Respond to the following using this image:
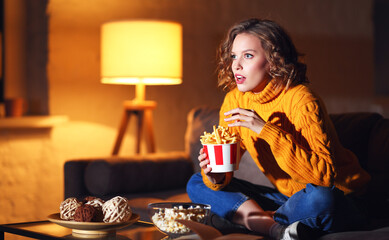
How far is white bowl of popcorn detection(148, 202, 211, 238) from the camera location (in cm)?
153

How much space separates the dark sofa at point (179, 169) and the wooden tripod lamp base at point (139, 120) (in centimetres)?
57

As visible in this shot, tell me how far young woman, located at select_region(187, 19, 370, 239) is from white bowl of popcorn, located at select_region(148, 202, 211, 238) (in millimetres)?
239

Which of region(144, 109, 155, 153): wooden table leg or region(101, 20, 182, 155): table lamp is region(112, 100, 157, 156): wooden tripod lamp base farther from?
region(101, 20, 182, 155): table lamp

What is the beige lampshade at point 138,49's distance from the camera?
10.4 feet

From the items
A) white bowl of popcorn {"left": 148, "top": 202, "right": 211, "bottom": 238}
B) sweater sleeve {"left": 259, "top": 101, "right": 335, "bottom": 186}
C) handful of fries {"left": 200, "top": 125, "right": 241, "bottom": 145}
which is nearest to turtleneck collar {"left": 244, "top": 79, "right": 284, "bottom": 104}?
sweater sleeve {"left": 259, "top": 101, "right": 335, "bottom": 186}

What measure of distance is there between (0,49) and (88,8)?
2.00 feet

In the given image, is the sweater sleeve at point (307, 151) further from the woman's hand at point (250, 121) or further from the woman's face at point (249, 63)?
the woman's face at point (249, 63)

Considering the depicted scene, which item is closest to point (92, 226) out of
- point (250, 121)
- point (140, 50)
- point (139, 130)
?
point (250, 121)

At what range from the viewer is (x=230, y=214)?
1.93 m

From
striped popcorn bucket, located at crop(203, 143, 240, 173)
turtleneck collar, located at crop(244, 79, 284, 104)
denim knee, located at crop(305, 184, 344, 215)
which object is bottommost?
denim knee, located at crop(305, 184, 344, 215)

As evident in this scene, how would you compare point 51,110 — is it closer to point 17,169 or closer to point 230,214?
point 17,169

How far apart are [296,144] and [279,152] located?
6 centimetres

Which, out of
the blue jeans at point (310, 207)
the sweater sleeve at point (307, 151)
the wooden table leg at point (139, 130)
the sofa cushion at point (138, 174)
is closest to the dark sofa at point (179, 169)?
the sofa cushion at point (138, 174)

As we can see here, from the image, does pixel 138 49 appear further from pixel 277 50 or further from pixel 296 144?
pixel 296 144
